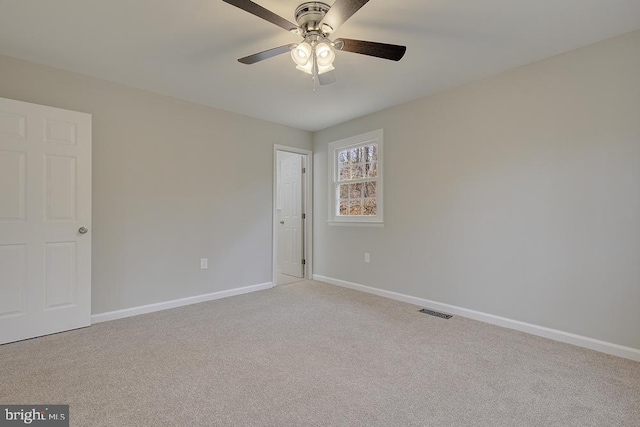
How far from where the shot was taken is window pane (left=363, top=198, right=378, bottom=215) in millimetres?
4008

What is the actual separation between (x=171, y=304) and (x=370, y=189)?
282 centimetres

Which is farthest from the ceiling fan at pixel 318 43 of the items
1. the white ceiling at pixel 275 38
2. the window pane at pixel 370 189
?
the window pane at pixel 370 189

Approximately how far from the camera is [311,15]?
182cm

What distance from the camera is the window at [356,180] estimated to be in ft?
13.0

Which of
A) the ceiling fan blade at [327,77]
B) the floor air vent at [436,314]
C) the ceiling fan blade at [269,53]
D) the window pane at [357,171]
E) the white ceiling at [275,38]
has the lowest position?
the floor air vent at [436,314]

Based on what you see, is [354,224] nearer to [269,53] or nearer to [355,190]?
[355,190]

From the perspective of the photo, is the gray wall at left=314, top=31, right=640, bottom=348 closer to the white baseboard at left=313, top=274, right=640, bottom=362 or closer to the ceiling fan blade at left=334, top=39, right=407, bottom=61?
the white baseboard at left=313, top=274, right=640, bottom=362

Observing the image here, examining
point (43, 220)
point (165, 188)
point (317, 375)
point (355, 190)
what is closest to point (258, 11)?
point (317, 375)

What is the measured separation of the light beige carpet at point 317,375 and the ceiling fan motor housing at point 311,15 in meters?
2.24

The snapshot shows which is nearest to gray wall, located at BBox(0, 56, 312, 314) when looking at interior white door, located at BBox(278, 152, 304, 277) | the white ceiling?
the white ceiling

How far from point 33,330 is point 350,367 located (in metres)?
2.67

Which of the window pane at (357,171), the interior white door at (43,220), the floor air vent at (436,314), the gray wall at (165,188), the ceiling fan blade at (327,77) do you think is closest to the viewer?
the ceiling fan blade at (327,77)

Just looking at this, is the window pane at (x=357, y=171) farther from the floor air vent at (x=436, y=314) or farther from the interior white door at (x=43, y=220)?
the interior white door at (x=43, y=220)

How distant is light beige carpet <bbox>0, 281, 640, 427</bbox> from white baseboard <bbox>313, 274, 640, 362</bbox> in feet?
0.26
